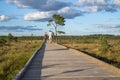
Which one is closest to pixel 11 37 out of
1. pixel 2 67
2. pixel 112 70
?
pixel 2 67

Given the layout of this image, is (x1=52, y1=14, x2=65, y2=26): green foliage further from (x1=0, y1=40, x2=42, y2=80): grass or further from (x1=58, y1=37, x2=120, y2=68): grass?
(x1=0, y1=40, x2=42, y2=80): grass

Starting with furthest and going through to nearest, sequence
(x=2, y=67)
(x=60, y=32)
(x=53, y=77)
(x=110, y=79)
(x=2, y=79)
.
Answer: (x=60, y=32) → (x=2, y=67) → (x=2, y=79) → (x=53, y=77) → (x=110, y=79)

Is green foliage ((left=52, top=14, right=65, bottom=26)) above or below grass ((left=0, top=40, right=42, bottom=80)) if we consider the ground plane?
above

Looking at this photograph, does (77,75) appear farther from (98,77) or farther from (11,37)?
(11,37)

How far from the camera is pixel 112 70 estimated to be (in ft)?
38.5

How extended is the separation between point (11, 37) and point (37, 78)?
70061 mm

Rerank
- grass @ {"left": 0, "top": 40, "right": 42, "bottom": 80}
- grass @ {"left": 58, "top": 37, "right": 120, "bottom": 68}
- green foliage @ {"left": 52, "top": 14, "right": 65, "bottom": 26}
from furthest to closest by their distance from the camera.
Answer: green foliage @ {"left": 52, "top": 14, "right": 65, "bottom": 26} → grass @ {"left": 58, "top": 37, "right": 120, "bottom": 68} → grass @ {"left": 0, "top": 40, "right": 42, "bottom": 80}

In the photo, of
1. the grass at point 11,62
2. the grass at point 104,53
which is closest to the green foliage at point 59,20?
the grass at point 104,53

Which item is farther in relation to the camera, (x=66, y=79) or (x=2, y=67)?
(x=2, y=67)

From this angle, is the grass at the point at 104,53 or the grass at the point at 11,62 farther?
the grass at the point at 104,53

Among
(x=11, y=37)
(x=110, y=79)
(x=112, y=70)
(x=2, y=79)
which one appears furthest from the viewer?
(x=11, y=37)

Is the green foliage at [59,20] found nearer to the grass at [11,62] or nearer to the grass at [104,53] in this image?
the grass at [104,53]

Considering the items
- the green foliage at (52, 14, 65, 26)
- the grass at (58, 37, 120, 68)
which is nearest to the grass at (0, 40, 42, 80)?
the grass at (58, 37, 120, 68)

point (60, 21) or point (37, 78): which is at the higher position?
point (60, 21)
